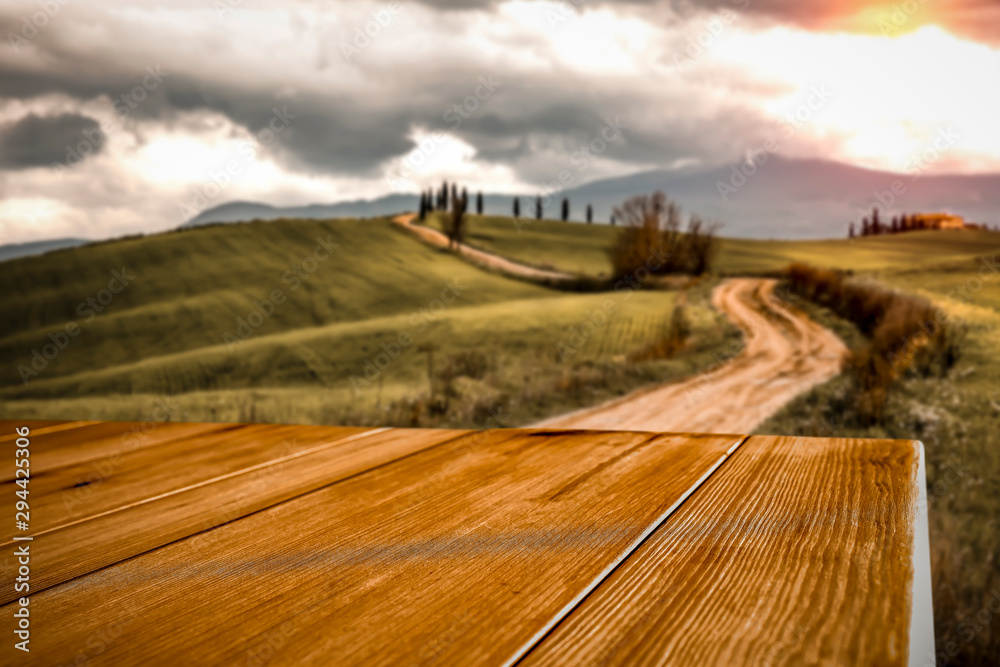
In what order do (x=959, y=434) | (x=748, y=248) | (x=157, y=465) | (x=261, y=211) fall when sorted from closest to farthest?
1. (x=157, y=465)
2. (x=959, y=434)
3. (x=748, y=248)
4. (x=261, y=211)

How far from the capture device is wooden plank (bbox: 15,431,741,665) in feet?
1.35

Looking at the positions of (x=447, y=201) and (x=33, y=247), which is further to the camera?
(x=447, y=201)

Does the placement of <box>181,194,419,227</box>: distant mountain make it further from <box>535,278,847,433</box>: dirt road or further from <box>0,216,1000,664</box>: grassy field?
<box>535,278,847,433</box>: dirt road

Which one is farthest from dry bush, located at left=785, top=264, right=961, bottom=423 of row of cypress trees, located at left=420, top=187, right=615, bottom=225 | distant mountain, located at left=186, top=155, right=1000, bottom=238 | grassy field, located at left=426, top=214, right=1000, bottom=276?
row of cypress trees, located at left=420, top=187, right=615, bottom=225

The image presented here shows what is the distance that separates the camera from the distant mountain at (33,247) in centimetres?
1903

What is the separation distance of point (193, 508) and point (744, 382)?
845cm

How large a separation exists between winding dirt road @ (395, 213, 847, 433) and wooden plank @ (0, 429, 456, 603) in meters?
3.08

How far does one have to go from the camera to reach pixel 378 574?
510mm

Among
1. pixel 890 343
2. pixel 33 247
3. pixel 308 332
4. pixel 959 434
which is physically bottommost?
pixel 308 332

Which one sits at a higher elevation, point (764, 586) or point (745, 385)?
point (764, 586)

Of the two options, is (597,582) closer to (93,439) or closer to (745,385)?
(93,439)

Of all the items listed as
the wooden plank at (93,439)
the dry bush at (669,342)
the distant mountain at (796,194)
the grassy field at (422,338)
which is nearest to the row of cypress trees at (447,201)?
the grassy field at (422,338)

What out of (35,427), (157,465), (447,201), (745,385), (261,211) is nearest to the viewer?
(157,465)

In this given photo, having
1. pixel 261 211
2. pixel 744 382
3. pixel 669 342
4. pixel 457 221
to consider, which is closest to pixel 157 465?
pixel 744 382
